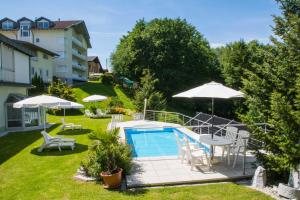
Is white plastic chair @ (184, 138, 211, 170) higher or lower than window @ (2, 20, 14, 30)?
lower

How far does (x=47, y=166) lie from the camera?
11.6 metres

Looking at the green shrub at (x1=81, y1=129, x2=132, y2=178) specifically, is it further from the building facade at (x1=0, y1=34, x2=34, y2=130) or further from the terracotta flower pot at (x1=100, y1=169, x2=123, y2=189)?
the building facade at (x1=0, y1=34, x2=34, y2=130)

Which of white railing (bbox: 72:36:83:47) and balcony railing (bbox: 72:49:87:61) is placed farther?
balcony railing (bbox: 72:49:87:61)

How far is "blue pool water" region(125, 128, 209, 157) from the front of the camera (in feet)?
48.1

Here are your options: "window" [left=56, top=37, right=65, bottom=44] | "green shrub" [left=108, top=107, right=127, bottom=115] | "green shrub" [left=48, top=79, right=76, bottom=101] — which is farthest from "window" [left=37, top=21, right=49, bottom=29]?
"green shrub" [left=108, top=107, right=127, bottom=115]

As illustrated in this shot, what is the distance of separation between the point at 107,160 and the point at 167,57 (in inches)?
1410

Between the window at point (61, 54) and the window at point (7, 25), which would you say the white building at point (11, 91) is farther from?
the window at point (7, 25)

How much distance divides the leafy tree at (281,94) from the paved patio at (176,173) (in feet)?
4.65

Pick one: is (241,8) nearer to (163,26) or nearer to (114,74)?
(163,26)

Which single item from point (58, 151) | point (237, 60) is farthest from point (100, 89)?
point (58, 151)

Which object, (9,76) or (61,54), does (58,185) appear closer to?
(9,76)

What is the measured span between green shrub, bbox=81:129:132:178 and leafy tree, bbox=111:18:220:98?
33448 mm

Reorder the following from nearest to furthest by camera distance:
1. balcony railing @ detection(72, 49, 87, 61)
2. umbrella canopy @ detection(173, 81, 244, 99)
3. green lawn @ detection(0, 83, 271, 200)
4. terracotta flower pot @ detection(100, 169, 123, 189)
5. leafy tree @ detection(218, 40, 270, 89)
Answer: green lawn @ detection(0, 83, 271, 200), terracotta flower pot @ detection(100, 169, 123, 189), umbrella canopy @ detection(173, 81, 244, 99), leafy tree @ detection(218, 40, 270, 89), balcony railing @ detection(72, 49, 87, 61)

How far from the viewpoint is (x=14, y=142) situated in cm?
1656
